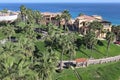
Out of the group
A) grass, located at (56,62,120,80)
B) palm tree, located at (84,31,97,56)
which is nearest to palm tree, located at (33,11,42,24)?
palm tree, located at (84,31,97,56)

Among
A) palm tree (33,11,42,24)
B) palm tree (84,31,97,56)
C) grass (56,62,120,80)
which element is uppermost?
palm tree (33,11,42,24)

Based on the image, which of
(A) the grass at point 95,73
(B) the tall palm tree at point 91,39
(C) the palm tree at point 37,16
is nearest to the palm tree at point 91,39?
(B) the tall palm tree at point 91,39

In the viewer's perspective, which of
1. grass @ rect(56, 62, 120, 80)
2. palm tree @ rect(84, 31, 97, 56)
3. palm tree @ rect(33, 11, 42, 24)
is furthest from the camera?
palm tree @ rect(33, 11, 42, 24)

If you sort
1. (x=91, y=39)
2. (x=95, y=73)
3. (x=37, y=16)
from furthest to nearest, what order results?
(x=37, y=16) → (x=91, y=39) → (x=95, y=73)

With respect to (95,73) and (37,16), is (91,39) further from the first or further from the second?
(37,16)

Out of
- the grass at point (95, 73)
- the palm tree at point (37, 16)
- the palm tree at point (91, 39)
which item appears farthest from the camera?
the palm tree at point (37, 16)

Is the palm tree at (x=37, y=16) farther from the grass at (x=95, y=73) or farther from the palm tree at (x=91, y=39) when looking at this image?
the grass at (x=95, y=73)

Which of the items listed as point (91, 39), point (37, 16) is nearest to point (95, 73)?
point (91, 39)

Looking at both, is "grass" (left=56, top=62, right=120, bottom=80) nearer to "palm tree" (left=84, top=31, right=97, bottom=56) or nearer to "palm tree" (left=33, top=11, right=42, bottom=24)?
"palm tree" (left=84, top=31, right=97, bottom=56)
